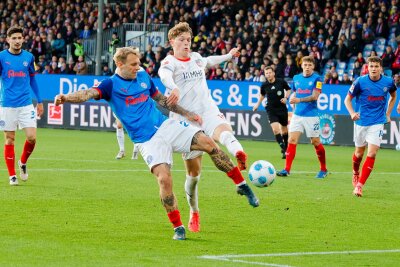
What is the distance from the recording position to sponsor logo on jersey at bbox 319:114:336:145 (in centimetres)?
2769

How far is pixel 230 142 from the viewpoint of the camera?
10.9 m

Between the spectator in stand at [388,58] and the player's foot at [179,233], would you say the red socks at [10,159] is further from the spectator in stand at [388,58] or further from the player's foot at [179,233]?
the spectator in stand at [388,58]

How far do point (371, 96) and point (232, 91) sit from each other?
1551 centimetres

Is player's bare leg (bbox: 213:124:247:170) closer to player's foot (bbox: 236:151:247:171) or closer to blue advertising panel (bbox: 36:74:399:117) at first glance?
player's foot (bbox: 236:151:247:171)

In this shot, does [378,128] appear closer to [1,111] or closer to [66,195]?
[66,195]

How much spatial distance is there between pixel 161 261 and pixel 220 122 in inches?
123

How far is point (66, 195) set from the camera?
13.9m

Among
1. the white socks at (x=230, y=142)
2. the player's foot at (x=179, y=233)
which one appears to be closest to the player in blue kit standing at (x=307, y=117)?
the white socks at (x=230, y=142)

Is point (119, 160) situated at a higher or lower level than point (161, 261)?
lower

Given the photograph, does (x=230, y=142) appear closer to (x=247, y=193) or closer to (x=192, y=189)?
(x=192, y=189)

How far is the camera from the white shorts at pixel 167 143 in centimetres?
997

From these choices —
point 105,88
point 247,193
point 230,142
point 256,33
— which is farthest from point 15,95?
point 256,33

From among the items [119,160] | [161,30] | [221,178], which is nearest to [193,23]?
[161,30]

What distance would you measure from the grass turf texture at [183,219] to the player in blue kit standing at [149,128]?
53cm
